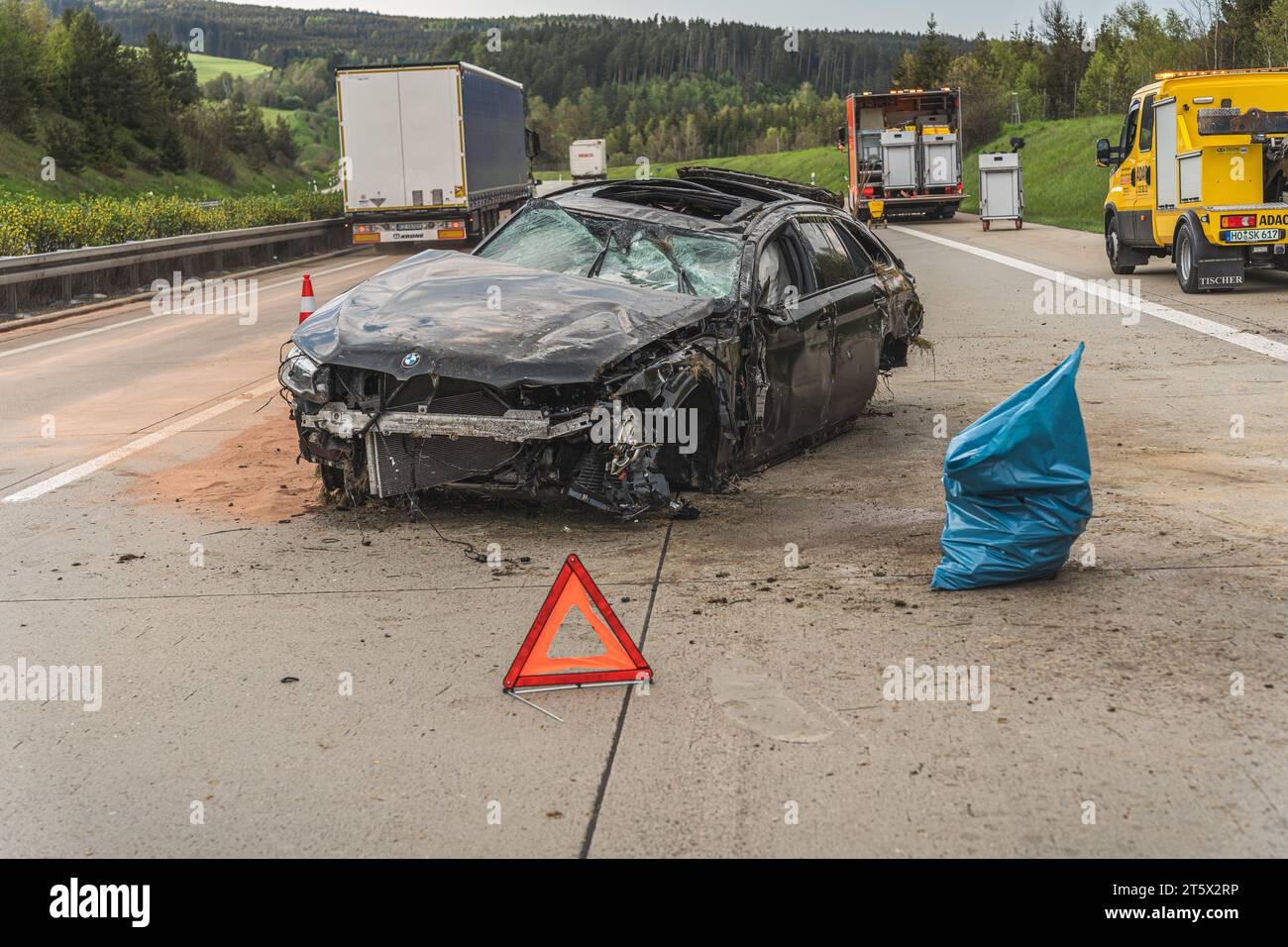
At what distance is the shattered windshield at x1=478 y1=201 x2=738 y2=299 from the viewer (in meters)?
7.98

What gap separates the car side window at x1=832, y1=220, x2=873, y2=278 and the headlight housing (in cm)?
380

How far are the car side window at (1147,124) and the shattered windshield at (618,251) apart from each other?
13798 millimetres

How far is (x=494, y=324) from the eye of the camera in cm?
711

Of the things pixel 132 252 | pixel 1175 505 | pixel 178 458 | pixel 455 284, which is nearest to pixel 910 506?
pixel 1175 505

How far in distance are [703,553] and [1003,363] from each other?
22.2 feet

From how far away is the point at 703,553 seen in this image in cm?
671

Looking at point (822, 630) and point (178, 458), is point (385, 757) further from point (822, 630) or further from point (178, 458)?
point (178, 458)

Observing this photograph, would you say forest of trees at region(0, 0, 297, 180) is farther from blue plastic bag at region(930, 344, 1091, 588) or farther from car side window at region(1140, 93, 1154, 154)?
blue plastic bag at region(930, 344, 1091, 588)

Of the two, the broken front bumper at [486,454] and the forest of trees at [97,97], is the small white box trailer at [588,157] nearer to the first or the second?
the forest of trees at [97,97]

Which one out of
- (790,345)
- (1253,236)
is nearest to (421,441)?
(790,345)

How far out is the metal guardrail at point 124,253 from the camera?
19609 mm

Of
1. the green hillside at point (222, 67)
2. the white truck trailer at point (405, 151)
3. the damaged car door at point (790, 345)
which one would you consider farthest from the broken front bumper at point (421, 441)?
the green hillside at point (222, 67)

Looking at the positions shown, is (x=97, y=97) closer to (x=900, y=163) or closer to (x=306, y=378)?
(x=900, y=163)

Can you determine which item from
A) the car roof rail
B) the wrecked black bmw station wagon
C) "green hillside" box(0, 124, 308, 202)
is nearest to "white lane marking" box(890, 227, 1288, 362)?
the car roof rail
